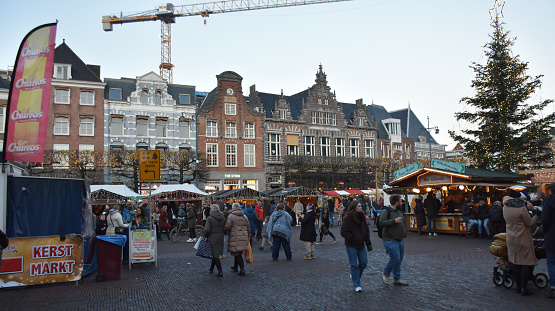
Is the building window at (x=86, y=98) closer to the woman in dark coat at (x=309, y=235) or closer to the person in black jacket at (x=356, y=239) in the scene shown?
the woman in dark coat at (x=309, y=235)

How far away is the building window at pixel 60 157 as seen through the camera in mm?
33188

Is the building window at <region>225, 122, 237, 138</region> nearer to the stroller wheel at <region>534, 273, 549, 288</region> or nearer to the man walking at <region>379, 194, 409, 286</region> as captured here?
the man walking at <region>379, 194, 409, 286</region>

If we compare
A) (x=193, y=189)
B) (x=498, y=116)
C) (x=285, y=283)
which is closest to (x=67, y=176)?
(x=285, y=283)

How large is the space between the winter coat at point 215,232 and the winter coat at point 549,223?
6451 millimetres

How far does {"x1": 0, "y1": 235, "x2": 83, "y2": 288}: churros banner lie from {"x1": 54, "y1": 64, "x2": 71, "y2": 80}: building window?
30.7m

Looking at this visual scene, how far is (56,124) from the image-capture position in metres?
35.2

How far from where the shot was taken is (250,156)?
4184cm

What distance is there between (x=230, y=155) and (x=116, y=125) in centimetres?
1030

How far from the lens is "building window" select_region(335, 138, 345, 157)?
46906 mm

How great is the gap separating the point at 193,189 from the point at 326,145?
22623mm

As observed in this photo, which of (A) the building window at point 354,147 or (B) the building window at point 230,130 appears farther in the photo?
(A) the building window at point 354,147

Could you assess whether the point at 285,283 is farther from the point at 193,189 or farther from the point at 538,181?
the point at 538,181

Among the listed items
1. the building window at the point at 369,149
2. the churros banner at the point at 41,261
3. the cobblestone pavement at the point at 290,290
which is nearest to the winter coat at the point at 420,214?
the cobblestone pavement at the point at 290,290

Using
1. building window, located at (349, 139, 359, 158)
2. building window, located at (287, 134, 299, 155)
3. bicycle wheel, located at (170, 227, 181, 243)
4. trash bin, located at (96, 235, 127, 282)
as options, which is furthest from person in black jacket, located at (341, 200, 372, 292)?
building window, located at (349, 139, 359, 158)
